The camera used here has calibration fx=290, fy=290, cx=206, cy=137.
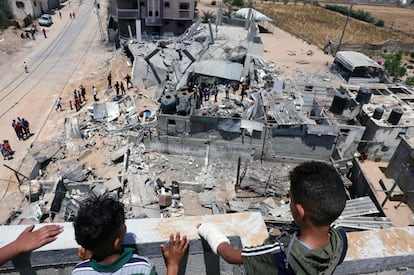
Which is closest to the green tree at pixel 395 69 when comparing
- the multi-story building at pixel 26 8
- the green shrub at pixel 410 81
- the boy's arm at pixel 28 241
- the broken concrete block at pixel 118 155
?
the green shrub at pixel 410 81

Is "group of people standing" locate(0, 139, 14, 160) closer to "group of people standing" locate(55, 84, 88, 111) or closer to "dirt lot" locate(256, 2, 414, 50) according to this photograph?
"group of people standing" locate(55, 84, 88, 111)

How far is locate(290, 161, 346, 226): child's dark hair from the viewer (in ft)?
6.17

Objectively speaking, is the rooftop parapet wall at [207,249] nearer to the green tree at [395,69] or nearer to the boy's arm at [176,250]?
Answer: the boy's arm at [176,250]

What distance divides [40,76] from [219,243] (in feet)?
90.7

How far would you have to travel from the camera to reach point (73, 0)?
50.7 m

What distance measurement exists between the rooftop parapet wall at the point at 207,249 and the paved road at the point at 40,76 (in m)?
13.1

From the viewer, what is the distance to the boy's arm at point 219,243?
219cm

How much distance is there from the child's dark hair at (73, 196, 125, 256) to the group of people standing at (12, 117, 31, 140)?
18.4m

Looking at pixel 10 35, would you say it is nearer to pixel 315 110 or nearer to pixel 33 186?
pixel 33 186

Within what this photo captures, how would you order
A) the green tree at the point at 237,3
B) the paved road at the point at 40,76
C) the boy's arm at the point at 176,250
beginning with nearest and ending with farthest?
the boy's arm at the point at 176,250 < the paved road at the point at 40,76 < the green tree at the point at 237,3

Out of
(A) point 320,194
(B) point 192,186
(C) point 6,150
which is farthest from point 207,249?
(C) point 6,150

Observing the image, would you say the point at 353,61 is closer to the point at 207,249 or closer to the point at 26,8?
the point at 207,249

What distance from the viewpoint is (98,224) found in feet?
6.54

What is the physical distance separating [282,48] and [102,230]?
1436 inches
